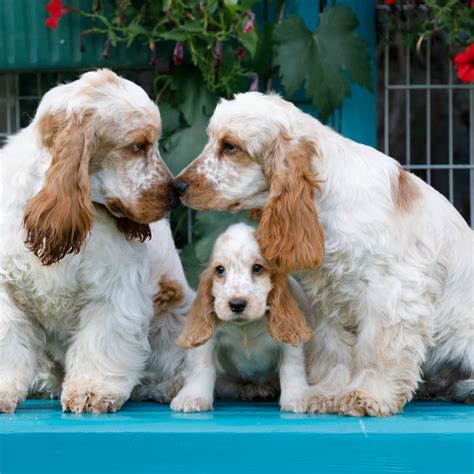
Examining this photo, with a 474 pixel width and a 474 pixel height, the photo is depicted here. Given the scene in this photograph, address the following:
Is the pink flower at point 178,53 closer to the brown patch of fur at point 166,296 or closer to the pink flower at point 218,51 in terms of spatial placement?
the pink flower at point 218,51

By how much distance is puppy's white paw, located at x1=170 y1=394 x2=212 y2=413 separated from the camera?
14.1 feet

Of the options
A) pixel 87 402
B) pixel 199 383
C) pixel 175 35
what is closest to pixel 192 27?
pixel 175 35

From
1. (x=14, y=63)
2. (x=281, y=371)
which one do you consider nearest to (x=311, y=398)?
(x=281, y=371)

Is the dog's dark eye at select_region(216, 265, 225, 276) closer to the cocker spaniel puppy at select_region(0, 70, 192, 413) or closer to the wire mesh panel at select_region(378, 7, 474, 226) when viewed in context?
the cocker spaniel puppy at select_region(0, 70, 192, 413)

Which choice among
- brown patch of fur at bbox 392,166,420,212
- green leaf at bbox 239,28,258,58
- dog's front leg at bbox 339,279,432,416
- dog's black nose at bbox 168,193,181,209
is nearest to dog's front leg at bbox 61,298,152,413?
dog's black nose at bbox 168,193,181,209

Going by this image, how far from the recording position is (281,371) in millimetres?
4367

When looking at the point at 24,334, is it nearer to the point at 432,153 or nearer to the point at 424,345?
the point at 424,345

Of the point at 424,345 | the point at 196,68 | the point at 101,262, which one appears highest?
the point at 196,68

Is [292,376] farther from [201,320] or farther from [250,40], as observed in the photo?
[250,40]

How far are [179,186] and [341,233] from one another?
2.01 ft
